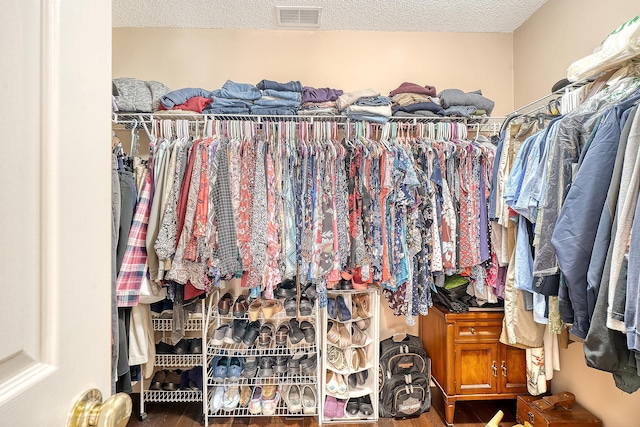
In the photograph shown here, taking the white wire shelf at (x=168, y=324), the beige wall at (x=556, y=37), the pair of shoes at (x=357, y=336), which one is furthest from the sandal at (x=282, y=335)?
the beige wall at (x=556, y=37)

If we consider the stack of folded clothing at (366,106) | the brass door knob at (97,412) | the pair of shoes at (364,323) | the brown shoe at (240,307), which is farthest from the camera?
the pair of shoes at (364,323)

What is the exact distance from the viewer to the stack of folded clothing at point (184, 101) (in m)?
2.10

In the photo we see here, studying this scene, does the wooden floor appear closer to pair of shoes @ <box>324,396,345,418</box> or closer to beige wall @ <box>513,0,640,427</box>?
pair of shoes @ <box>324,396,345,418</box>

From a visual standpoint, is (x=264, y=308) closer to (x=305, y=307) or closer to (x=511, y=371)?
(x=305, y=307)

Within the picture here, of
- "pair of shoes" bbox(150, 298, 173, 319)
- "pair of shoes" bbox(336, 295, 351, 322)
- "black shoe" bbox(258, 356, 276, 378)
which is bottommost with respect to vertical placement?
"black shoe" bbox(258, 356, 276, 378)

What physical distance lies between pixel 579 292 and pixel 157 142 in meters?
2.18

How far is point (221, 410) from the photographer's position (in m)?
2.17

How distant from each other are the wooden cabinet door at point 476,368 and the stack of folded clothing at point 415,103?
1490mm

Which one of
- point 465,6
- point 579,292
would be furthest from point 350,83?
point 579,292

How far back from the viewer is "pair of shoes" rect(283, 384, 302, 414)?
2.13 m

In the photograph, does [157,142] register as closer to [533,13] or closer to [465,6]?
[465,6]

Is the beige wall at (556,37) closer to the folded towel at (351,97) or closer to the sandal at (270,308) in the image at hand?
the folded towel at (351,97)

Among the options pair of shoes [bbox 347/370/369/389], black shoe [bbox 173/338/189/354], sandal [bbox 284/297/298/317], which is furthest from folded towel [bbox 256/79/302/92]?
pair of shoes [bbox 347/370/369/389]

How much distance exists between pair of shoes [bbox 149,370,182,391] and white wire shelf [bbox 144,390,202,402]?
0.03 meters
